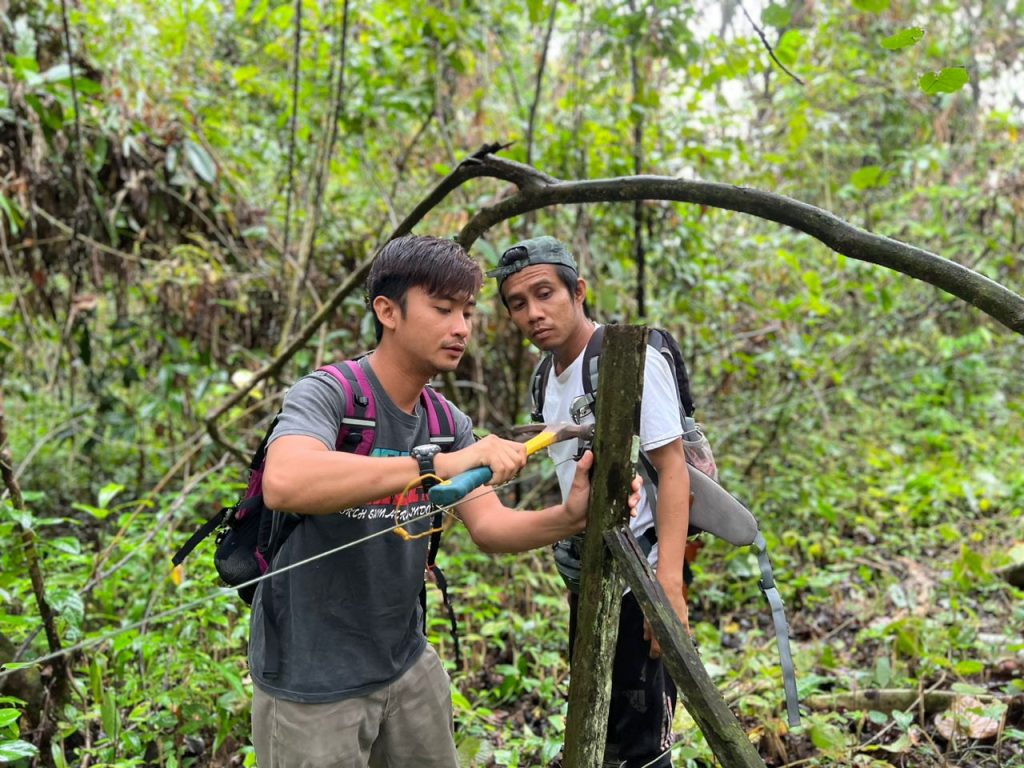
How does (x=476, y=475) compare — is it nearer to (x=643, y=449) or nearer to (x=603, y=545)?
(x=603, y=545)

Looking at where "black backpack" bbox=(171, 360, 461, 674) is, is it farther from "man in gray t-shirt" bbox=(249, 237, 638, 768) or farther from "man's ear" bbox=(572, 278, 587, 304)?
"man's ear" bbox=(572, 278, 587, 304)

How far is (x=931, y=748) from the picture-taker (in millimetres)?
2773

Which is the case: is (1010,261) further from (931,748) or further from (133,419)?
(133,419)

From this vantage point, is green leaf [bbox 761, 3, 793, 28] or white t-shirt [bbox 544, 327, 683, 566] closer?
white t-shirt [bbox 544, 327, 683, 566]

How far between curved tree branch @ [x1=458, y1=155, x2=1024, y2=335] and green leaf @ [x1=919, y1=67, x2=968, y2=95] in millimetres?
344

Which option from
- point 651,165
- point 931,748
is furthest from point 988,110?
point 931,748

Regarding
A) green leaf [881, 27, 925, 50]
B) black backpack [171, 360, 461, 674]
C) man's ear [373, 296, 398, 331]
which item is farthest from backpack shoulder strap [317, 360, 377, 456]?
green leaf [881, 27, 925, 50]

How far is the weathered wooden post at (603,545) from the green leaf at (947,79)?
2.88 feet

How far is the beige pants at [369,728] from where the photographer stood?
1.67 meters

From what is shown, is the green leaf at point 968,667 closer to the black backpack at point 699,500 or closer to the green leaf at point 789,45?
the black backpack at point 699,500

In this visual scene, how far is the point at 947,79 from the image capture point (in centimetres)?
166

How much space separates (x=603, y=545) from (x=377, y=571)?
1.77 ft

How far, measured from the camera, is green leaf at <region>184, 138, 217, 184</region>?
16.3 feet

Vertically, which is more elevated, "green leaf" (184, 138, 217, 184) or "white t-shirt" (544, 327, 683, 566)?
"green leaf" (184, 138, 217, 184)
